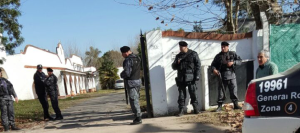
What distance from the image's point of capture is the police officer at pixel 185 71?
587cm

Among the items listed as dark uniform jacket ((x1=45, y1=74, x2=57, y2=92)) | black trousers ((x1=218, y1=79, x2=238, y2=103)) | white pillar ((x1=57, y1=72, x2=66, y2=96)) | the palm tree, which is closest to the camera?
black trousers ((x1=218, y1=79, x2=238, y2=103))

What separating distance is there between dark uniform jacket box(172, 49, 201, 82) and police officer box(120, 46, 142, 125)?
3.09ft

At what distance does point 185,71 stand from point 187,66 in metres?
0.13

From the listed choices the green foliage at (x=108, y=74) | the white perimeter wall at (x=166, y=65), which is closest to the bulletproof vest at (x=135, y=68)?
the white perimeter wall at (x=166, y=65)

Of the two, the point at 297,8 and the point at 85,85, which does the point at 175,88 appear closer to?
the point at 297,8

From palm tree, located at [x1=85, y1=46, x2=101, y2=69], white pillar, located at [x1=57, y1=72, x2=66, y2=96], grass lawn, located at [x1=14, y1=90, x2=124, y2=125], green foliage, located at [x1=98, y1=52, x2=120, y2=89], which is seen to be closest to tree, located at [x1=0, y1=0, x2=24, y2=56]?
grass lawn, located at [x1=14, y1=90, x2=124, y2=125]

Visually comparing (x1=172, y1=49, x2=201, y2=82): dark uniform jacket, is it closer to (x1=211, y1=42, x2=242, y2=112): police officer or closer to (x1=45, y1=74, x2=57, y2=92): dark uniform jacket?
(x1=211, y1=42, x2=242, y2=112): police officer

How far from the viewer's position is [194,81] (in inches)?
234

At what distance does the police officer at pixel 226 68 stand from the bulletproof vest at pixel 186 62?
0.57 meters

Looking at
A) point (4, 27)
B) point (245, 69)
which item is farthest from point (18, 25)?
point (245, 69)

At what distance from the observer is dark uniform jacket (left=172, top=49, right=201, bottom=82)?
19.2 feet

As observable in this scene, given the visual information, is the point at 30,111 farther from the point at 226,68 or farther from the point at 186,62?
the point at 226,68

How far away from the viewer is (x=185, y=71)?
19.2 feet

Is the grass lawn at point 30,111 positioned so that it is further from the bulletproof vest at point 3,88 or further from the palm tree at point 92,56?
the palm tree at point 92,56
